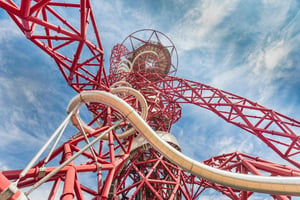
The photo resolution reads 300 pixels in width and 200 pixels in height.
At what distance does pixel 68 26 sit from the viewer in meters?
6.15

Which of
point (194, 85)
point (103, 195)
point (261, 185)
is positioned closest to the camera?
point (261, 185)

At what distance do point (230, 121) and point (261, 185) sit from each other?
657 centimetres

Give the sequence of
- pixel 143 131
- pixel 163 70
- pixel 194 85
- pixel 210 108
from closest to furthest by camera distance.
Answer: pixel 143 131, pixel 210 108, pixel 194 85, pixel 163 70

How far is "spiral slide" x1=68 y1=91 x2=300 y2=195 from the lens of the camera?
13.9 ft

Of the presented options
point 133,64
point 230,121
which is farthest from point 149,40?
point 230,121

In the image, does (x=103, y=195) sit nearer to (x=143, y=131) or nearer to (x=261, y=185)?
(x=143, y=131)

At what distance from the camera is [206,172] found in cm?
509

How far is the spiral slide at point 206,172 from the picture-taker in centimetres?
424

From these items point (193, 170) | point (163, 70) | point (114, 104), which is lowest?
point (193, 170)

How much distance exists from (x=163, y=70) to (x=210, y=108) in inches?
550

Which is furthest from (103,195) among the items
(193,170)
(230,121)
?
(230,121)

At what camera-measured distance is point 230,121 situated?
35.0ft

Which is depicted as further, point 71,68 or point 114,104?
point 71,68

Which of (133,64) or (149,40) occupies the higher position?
(149,40)
